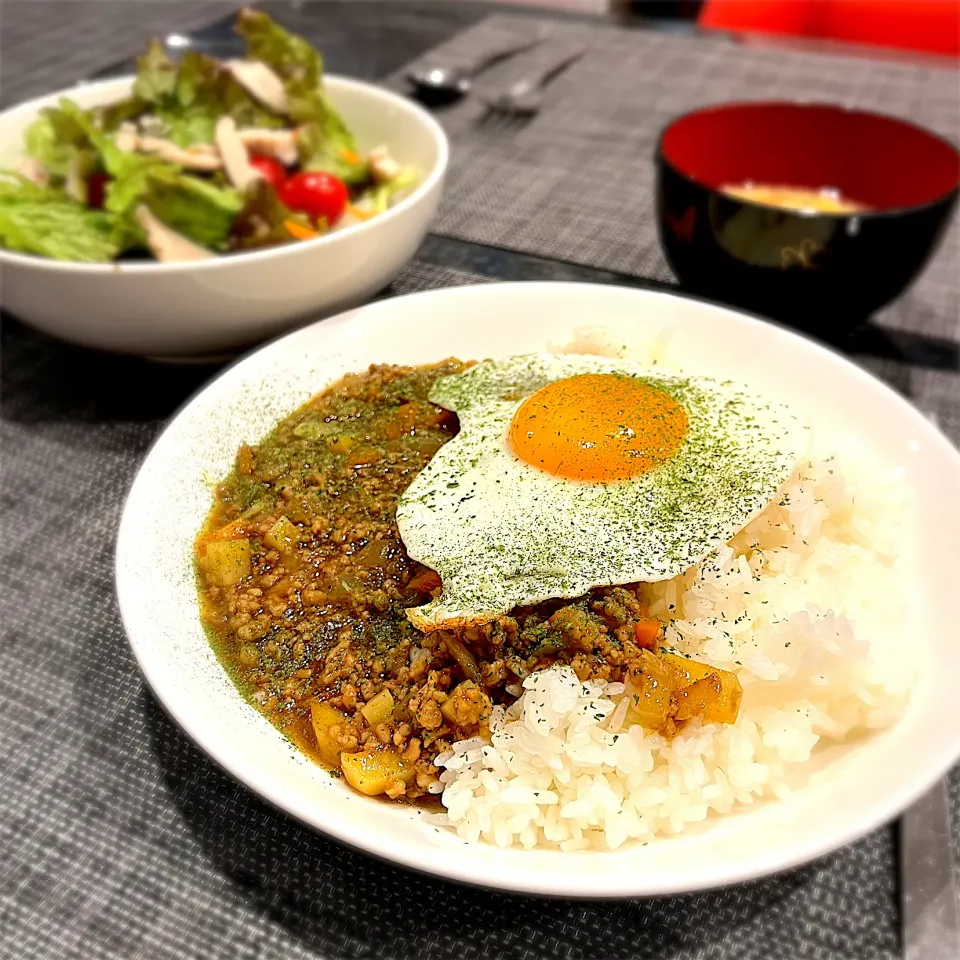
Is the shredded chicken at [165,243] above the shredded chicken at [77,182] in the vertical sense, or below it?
below

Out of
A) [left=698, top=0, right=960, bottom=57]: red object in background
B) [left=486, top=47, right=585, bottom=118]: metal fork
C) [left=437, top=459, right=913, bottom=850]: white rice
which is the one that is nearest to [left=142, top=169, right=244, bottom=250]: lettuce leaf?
[left=437, top=459, right=913, bottom=850]: white rice

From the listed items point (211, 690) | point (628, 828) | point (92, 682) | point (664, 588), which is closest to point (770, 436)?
point (664, 588)

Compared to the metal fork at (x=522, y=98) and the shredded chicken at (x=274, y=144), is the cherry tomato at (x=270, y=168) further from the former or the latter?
the metal fork at (x=522, y=98)

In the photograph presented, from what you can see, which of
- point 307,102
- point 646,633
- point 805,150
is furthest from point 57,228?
point 805,150

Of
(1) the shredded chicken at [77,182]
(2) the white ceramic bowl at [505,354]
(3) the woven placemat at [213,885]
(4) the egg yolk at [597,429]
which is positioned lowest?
(3) the woven placemat at [213,885]

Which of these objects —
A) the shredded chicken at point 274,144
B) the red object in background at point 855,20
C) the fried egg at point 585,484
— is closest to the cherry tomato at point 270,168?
the shredded chicken at point 274,144

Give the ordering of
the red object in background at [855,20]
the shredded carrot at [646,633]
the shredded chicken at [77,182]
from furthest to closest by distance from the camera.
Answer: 1. the red object in background at [855,20]
2. the shredded chicken at [77,182]
3. the shredded carrot at [646,633]

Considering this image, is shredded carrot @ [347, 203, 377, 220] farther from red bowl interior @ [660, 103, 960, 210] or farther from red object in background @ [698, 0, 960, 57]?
Result: red object in background @ [698, 0, 960, 57]

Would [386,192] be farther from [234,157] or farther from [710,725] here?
[710,725]
